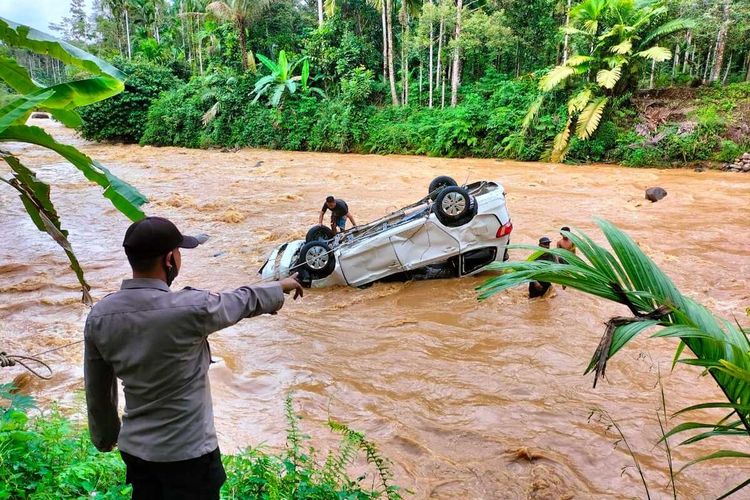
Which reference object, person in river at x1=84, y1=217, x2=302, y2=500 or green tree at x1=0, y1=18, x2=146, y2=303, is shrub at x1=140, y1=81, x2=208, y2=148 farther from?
person in river at x1=84, y1=217, x2=302, y2=500

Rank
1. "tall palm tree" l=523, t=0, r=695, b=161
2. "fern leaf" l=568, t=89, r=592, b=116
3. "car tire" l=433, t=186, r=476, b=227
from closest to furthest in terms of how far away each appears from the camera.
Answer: "car tire" l=433, t=186, r=476, b=227, "tall palm tree" l=523, t=0, r=695, b=161, "fern leaf" l=568, t=89, r=592, b=116

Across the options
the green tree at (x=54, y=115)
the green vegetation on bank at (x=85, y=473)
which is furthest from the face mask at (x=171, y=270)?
the green vegetation on bank at (x=85, y=473)

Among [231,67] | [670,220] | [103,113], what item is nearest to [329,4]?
[231,67]

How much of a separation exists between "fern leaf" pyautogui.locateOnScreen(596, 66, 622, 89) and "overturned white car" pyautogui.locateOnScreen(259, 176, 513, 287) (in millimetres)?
12676

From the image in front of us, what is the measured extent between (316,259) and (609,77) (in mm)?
15121

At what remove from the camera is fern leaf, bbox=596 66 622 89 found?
59.3 ft

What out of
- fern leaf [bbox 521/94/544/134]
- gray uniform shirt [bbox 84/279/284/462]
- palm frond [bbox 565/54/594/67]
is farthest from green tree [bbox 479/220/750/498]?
fern leaf [bbox 521/94/544/134]

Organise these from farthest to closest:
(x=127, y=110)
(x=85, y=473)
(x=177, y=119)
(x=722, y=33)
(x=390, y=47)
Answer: (x=127, y=110) → (x=177, y=119) → (x=390, y=47) → (x=722, y=33) → (x=85, y=473)

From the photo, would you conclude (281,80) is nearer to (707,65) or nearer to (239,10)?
(239,10)

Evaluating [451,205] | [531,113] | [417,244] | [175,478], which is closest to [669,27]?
[531,113]

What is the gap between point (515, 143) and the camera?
68.3 feet

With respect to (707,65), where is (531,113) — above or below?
below

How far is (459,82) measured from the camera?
27.7 meters

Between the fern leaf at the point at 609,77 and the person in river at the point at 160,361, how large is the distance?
19027 mm
